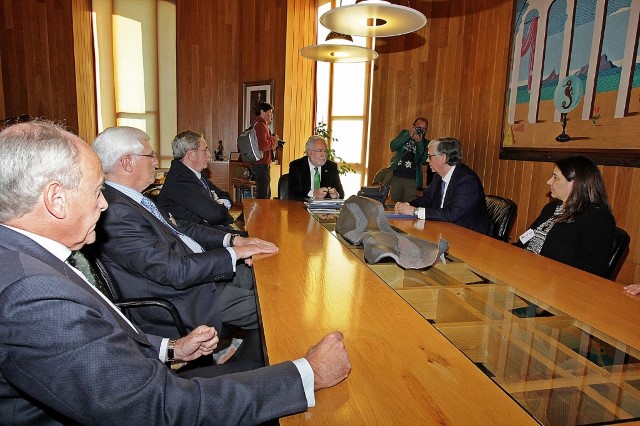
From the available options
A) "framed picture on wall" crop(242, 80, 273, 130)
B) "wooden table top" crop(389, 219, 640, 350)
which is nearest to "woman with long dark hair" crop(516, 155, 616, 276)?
"wooden table top" crop(389, 219, 640, 350)

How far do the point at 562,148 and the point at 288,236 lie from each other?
2.32 metres

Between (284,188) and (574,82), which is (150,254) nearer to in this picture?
(284,188)

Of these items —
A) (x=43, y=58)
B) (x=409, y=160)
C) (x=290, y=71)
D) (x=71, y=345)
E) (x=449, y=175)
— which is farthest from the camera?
(x=43, y=58)

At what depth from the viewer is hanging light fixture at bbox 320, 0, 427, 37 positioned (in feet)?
6.70

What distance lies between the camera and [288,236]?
2.22m

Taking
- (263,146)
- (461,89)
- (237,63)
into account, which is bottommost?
(263,146)

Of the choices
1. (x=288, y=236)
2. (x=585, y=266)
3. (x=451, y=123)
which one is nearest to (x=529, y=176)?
(x=451, y=123)

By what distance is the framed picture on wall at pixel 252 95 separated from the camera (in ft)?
23.0

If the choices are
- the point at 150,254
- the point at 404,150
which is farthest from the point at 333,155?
the point at 150,254

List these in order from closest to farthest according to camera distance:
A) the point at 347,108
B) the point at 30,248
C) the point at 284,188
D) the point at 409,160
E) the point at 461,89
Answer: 1. the point at 30,248
2. the point at 284,188
3. the point at 461,89
4. the point at 409,160
5. the point at 347,108

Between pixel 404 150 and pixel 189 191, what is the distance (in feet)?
9.47

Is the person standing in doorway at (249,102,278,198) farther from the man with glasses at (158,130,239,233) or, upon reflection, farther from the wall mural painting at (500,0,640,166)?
the wall mural painting at (500,0,640,166)

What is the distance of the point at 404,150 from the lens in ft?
16.1

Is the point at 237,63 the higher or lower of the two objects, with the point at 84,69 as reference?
higher
